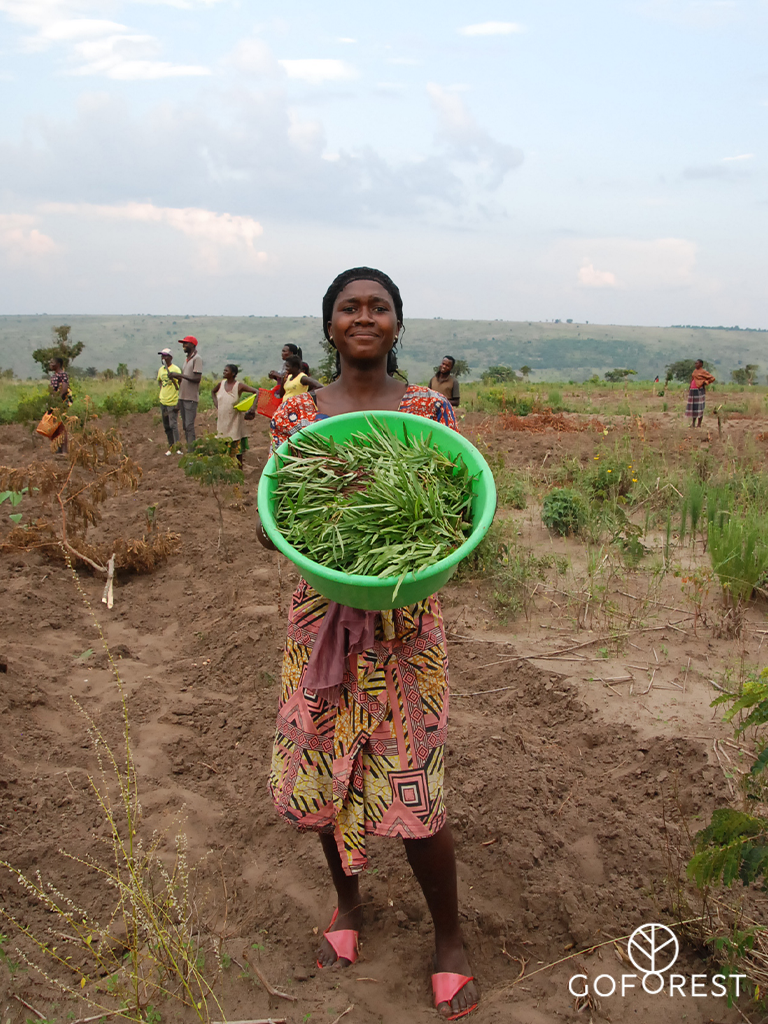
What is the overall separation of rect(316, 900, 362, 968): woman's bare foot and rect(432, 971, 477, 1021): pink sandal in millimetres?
252

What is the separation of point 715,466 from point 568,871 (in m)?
5.50

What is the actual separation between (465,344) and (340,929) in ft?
289

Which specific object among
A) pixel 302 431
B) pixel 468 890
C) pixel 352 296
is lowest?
Result: pixel 468 890

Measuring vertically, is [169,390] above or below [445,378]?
below

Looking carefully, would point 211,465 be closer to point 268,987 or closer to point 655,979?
point 268,987

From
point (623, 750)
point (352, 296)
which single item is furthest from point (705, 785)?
point (352, 296)

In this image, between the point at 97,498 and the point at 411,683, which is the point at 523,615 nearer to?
the point at 411,683

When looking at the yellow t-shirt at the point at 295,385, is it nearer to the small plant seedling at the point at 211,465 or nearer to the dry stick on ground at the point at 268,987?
the small plant seedling at the point at 211,465

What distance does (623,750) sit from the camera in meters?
2.70

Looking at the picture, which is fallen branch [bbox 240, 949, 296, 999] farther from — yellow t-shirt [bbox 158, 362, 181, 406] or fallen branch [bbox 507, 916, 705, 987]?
yellow t-shirt [bbox 158, 362, 181, 406]

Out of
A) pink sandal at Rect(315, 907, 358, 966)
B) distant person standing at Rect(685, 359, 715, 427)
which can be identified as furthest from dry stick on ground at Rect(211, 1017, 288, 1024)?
distant person standing at Rect(685, 359, 715, 427)

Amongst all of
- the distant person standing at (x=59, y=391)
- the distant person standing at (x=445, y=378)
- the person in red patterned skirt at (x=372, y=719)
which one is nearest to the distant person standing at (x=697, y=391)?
the distant person standing at (x=445, y=378)

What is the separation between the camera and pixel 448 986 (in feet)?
5.71

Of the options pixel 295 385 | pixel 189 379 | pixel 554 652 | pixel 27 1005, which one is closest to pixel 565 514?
pixel 554 652
